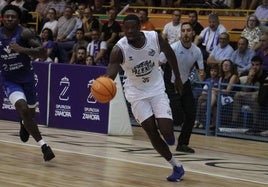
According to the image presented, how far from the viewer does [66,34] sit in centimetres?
2091

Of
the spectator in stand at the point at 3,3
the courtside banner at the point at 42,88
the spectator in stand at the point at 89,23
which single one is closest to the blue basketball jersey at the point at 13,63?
the courtside banner at the point at 42,88

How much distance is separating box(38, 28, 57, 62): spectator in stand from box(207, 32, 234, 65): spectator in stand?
4.83 m

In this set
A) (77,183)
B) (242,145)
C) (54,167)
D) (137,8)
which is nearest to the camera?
(77,183)

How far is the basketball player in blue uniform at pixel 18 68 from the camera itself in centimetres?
1079

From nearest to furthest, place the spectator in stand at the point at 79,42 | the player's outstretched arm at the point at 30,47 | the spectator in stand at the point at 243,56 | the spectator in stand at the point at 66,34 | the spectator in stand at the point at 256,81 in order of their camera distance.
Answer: the player's outstretched arm at the point at 30,47 → the spectator in stand at the point at 256,81 → the spectator in stand at the point at 243,56 → the spectator in stand at the point at 79,42 → the spectator in stand at the point at 66,34

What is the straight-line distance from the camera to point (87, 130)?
51.6 ft

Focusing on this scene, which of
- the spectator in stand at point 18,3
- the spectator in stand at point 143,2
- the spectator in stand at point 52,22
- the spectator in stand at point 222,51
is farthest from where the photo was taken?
the spectator in stand at point 18,3

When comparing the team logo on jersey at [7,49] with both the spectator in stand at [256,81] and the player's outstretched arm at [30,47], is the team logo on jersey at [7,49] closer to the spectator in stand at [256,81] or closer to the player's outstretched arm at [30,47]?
the player's outstretched arm at [30,47]

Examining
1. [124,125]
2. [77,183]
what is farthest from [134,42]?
[124,125]

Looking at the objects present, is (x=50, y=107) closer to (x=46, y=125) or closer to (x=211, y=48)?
(x=46, y=125)

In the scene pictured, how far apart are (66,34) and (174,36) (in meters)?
3.59

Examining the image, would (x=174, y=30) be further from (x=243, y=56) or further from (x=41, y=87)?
(x=41, y=87)

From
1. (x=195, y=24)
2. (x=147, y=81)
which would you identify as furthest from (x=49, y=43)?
(x=147, y=81)

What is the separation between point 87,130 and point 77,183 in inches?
266
